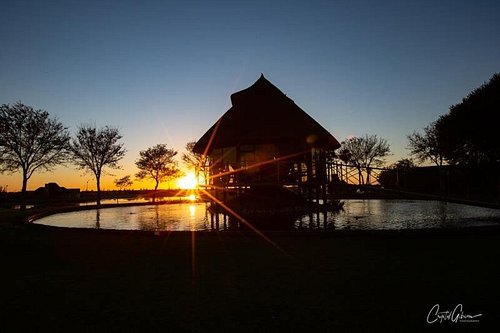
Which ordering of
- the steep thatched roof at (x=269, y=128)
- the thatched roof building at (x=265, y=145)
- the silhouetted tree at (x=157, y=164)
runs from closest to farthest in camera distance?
the thatched roof building at (x=265, y=145) < the steep thatched roof at (x=269, y=128) < the silhouetted tree at (x=157, y=164)

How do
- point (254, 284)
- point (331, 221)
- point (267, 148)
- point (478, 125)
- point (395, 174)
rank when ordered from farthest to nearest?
point (395, 174)
point (478, 125)
point (267, 148)
point (331, 221)
point (254, 284)

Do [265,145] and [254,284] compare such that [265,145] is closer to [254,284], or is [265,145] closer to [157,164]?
[254,284]

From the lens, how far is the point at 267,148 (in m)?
21.7

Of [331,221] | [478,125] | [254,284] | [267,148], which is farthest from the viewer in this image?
[478,125]

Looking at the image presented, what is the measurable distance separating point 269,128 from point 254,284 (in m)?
15.5

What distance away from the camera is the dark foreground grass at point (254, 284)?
4.14 meters

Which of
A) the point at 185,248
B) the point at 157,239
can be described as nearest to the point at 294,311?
the point at 185,248

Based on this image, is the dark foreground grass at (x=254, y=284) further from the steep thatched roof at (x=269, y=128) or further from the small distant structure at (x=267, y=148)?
the steep thatched roof at (x=269, y=128)

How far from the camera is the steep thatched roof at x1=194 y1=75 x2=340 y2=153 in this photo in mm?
20469

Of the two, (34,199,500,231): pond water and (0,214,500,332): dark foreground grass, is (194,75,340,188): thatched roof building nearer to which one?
(34,199,500,231): pond water

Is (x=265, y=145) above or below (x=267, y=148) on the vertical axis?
above

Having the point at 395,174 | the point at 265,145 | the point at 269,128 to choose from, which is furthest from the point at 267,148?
the point at 395,174

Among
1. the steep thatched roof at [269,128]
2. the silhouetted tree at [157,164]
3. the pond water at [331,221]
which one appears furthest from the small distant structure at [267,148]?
the silhouetted tree at [157,164]

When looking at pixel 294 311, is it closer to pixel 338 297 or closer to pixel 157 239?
pixel 338 297
